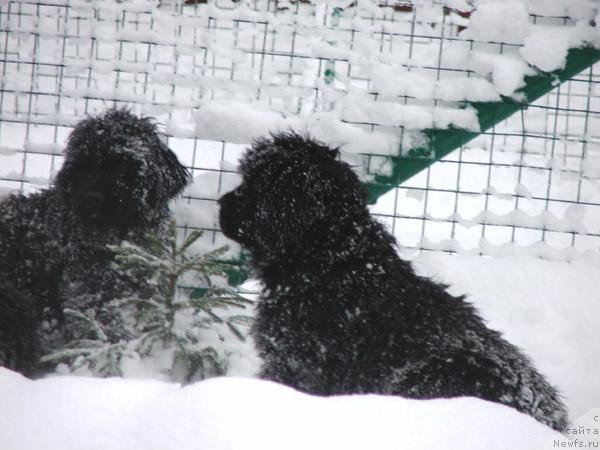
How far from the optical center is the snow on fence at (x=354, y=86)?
421 cm

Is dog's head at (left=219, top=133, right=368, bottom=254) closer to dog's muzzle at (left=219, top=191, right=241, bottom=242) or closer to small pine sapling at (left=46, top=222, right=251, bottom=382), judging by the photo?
dog's muzzle at (left=219, top=191, right=241, bottom=242)

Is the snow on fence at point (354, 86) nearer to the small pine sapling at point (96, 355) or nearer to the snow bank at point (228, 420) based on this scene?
the small pine sapling at point (96, 355)

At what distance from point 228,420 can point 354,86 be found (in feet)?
10.7

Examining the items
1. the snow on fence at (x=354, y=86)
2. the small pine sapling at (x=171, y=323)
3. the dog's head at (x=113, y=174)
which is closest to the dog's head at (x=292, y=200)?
the small pine sapling at (x=171, y=323)

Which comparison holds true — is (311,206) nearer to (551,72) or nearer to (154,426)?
(154,426)

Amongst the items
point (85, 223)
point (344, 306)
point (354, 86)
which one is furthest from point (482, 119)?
point (85, 223)

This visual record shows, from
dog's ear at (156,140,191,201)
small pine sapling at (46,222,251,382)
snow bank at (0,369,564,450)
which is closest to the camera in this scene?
snow bank at (0,369,564,450)

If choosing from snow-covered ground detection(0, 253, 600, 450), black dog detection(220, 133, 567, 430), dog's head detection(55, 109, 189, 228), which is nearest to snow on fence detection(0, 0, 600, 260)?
dog's head detection(55, 109, 189, 228)

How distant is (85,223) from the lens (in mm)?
3332

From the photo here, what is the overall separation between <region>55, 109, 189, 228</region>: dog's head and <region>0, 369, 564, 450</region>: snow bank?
177 cm

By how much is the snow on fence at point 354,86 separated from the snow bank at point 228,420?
8.42 ft

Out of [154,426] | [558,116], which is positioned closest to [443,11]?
[558,116]

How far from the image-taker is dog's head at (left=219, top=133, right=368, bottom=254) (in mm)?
2814

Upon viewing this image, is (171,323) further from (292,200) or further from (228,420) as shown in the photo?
(228,420)
